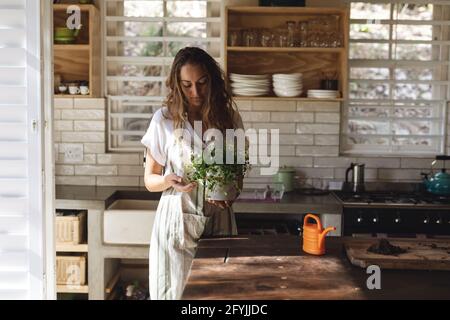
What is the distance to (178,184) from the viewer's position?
8.81ft

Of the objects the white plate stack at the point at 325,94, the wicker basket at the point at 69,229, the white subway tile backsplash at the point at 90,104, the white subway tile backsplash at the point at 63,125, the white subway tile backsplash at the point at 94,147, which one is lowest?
the wicker basket at the point at 69,229

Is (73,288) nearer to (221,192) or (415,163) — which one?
(221,192)

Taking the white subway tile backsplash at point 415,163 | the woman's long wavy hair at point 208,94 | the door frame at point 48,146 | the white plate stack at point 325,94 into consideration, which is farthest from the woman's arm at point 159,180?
the white subway tile backsplash at point 415,163

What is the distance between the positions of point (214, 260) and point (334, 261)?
1.57ft

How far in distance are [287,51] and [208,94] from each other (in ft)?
6.26

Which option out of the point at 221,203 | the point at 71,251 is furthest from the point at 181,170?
the point at 71,251

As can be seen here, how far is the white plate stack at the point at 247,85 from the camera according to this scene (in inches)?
177

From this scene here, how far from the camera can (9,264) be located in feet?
9.09

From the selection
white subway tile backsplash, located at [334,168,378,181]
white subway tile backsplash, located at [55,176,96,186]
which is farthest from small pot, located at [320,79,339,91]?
white subway tile backsplash, located at [55,176,96,186]

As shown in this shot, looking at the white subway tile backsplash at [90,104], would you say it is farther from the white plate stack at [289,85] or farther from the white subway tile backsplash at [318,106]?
the white subway tile backsplash at [318,106]

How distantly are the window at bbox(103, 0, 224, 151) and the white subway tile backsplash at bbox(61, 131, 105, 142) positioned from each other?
9 cm

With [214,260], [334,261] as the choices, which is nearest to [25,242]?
[214,260]

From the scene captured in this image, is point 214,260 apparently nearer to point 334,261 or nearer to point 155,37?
point 334,261
